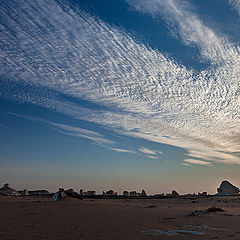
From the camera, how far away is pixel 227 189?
253 feet

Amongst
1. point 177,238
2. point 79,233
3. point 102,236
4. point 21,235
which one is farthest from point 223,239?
point 21,235

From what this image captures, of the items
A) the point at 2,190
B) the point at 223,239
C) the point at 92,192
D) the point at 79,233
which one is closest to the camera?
the point at 223,239

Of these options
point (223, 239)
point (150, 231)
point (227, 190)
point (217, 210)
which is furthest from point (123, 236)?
point (227, 190)

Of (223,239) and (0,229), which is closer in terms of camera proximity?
(223,239)

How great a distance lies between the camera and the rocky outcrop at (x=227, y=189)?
76.4 m

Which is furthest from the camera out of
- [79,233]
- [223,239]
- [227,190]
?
[227,190]

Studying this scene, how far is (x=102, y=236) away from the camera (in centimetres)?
823

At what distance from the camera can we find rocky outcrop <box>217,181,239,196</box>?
251 feet

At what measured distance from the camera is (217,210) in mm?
17766

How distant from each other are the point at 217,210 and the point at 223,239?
Answer: 10.7m

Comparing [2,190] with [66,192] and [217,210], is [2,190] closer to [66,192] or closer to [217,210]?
[66,192]

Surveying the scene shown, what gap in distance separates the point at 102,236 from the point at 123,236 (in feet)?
2.22

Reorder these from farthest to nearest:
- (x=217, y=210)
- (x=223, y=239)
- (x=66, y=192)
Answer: (x=66, y=192), (x=217, y=210), (x=223, y=239)

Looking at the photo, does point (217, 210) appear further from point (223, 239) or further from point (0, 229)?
point (0, 229)
